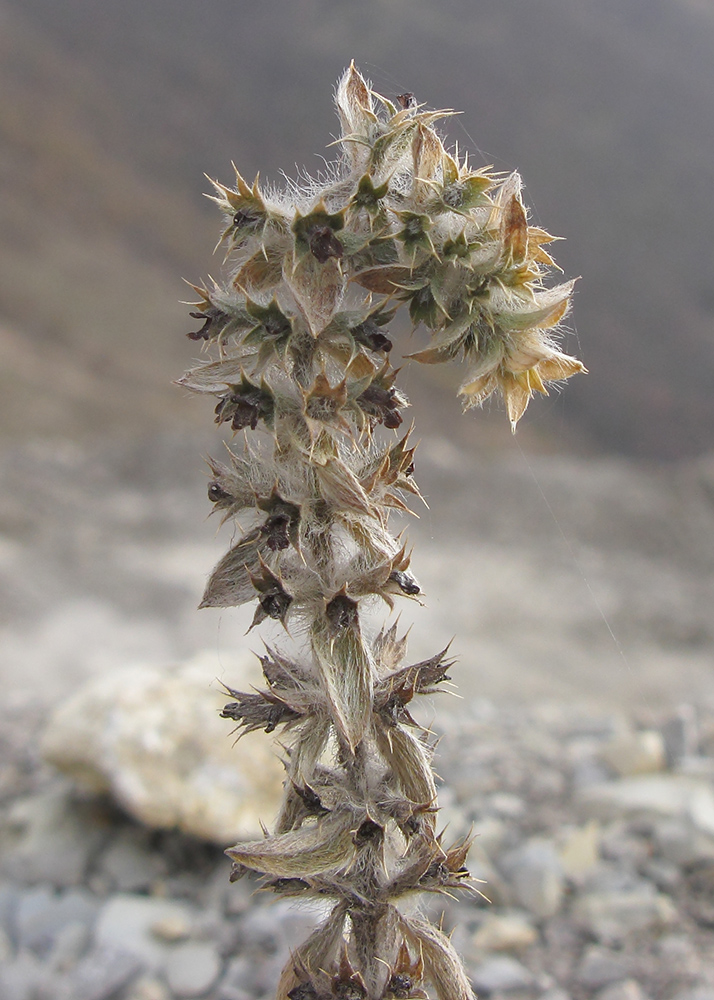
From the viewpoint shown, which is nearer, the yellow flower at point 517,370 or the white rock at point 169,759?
the yellow flower at point 517,370

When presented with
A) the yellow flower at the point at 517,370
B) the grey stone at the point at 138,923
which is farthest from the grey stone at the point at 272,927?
the yellow flower at the point at 517,370

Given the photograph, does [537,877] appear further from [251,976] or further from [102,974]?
[102,974]

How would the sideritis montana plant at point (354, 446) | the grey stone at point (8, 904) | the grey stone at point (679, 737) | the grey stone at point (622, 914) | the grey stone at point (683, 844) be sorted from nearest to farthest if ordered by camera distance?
the sideritis montana plant at point (354, 446) < the grey stone at point (622, 914) < the grey stone at point (8, 904) < the grey stone at point (683, 844) < the grey stone at point (679, 737)

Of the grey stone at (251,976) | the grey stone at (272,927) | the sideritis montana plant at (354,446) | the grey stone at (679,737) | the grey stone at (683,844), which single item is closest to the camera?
the sideritis montana plant at (354,446)

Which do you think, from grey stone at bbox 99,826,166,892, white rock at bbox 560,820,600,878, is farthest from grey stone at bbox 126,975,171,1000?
white rock at bbox 560,820,600,878

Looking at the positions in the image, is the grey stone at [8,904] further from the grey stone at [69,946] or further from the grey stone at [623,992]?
the grey stone at [623,992]

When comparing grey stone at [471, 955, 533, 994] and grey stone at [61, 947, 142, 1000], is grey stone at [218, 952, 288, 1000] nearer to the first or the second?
grey stone at [61, 947, 142, 1000]
